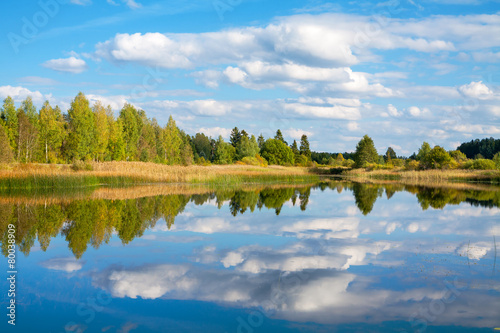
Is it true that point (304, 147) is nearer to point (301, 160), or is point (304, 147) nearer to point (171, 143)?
point (301, 160)

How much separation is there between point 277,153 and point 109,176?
53097 mm

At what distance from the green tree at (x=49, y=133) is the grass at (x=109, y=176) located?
17.9 meters

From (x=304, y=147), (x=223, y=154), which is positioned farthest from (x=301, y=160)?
(x=223, y=154)

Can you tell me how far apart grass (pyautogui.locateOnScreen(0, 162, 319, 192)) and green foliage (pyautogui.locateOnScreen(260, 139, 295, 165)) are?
3529 centimetres

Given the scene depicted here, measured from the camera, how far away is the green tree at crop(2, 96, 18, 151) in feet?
167

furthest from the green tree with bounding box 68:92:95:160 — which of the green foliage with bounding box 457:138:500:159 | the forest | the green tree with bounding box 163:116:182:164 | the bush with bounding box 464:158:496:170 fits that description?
the green foliage with bounding box 457:138:500:159

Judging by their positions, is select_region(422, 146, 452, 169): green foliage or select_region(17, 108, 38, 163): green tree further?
select_region(422, 146, 452, 169): green foliage

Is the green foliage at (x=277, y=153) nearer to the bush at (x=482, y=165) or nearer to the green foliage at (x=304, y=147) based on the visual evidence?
the green foliage at (x=304, y=147)

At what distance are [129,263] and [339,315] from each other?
4.52m

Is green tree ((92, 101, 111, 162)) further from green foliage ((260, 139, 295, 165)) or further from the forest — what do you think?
green foliage ((260, 139, 295, 165))

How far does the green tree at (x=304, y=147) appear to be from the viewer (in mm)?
92938

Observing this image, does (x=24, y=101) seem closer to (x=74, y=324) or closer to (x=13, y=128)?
(x=13, y=128)

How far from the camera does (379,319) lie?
5270mm

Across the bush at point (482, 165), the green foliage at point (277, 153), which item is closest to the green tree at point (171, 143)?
the green foliage at point (277, 153)
